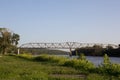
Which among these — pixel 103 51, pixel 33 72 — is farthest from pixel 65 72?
pixel 103 51

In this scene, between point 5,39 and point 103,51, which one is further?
point 103,51

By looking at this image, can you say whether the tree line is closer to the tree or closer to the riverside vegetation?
the tree

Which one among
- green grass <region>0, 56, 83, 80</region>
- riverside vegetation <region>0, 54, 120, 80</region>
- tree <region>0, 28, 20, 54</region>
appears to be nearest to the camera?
green grass <region>0, 56, 83, 80</region>

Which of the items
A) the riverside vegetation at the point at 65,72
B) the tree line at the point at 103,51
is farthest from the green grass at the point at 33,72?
the tree line at the point at 103,51

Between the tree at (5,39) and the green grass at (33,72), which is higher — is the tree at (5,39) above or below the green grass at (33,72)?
above

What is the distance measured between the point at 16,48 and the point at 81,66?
310ft

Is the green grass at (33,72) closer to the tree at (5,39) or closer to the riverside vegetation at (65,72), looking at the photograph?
the riverside vegetation at (65,72)

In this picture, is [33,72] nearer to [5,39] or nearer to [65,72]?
[65,72]

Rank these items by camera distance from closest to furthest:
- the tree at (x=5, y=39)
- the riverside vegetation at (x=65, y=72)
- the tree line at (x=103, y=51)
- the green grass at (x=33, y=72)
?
1. the green grass at (x=33, y=72)
2. the riverside vegetation at (x=65, y=72)
3. the tree at (x=5, y=39)
4. the tree line at (x=103, y=51)

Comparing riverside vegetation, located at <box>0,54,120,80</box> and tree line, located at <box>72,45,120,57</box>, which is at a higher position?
tree line, located at <box>72,45,120,57</box>

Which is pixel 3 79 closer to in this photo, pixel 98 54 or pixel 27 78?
pixel 27 78

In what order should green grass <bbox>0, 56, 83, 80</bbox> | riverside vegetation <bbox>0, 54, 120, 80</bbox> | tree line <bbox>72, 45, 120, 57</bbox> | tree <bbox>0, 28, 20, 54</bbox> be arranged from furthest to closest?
tree line <bbox>72, 45, 120, 57</bbox>
tree <bbox>0, 28, 20, 54</bbox>
riverside vegetation <bbox>0, 54, 120, 80</bbox>
green grass <bbox>0, 56, 83, 80</bbox>

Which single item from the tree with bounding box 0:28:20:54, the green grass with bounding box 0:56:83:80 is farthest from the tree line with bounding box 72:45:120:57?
the green grass with bounding box 0:56:83:80

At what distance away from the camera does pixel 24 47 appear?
499 ft
